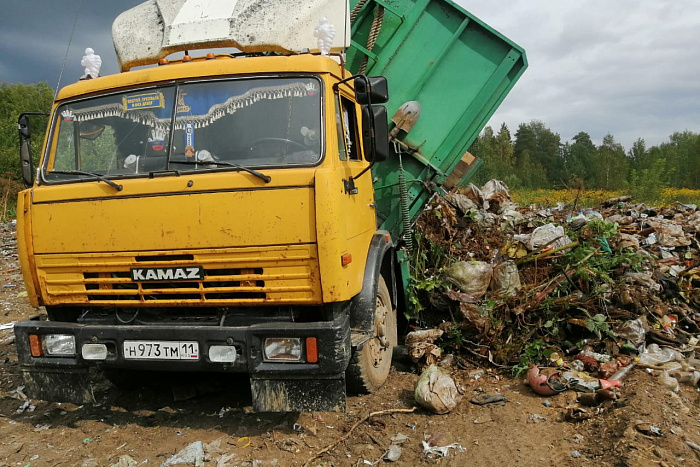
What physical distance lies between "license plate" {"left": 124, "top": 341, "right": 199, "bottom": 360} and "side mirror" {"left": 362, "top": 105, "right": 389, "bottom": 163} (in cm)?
161

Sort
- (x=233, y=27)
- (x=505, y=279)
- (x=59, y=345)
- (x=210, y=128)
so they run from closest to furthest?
(x=210, y=128) → (x=59, y=345) → (x=233, y=27) → (x=505, y=279)

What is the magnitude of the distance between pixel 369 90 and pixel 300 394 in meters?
1.85

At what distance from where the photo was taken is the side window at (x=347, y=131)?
3.40 meters

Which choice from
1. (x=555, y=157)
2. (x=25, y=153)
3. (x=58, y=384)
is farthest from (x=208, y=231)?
(x=555, y=157)

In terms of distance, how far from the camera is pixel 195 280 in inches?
119

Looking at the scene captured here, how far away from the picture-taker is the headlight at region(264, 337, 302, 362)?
296 centimetres

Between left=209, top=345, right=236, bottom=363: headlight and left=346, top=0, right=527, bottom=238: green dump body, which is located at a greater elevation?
left=346, top=0, right=527, bottom=238: green dump body

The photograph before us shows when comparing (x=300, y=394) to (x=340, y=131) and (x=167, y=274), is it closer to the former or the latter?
(x=167, y=274)

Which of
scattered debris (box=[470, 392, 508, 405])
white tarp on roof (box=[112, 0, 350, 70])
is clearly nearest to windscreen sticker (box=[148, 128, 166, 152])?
white tarp on roof (box=[112, 0, 350, 70])

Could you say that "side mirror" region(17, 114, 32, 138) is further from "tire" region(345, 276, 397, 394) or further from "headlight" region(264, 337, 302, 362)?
"tire" region(345, 276, 397, 394)

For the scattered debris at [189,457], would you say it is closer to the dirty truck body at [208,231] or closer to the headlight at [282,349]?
the dirty truck body at [208,231]

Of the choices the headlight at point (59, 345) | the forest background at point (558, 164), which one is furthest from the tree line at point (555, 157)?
the headlight at point (59, 345)

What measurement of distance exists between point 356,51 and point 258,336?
9.91 ft

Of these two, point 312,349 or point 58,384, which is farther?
point 58,384
